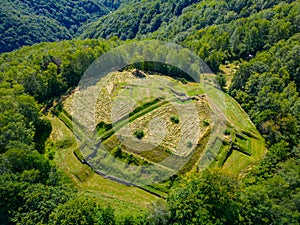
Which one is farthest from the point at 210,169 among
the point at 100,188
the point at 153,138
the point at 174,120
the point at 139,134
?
the point at 100,188

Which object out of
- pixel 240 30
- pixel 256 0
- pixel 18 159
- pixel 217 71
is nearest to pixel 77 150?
pixel 18 159

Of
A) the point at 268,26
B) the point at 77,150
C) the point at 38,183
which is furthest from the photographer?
the point at 268,26

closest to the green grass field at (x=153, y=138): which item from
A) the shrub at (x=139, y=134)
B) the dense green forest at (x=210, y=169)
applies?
the shrub at (x=139, y=134)

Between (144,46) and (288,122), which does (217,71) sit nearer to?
(144,46)

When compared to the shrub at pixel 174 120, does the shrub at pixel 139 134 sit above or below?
below

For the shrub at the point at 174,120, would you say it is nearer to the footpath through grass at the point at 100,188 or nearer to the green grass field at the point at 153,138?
the green grass field at the point at 153,138

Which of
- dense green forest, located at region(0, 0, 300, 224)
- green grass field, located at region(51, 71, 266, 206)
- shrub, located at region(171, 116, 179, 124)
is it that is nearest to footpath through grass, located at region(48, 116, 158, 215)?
green grass field, located at region(51, 71, 266, 206)

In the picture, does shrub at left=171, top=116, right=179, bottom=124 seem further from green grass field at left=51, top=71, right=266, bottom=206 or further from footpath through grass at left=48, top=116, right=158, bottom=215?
footpath through grass at left=48, top=116, right=158, bottom=215

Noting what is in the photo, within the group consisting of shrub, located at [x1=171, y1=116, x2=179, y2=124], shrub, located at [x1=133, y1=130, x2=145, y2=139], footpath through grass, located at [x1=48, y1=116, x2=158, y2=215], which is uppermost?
shrub, located at [x1=171, y1=116, x2=179, y2=124]
